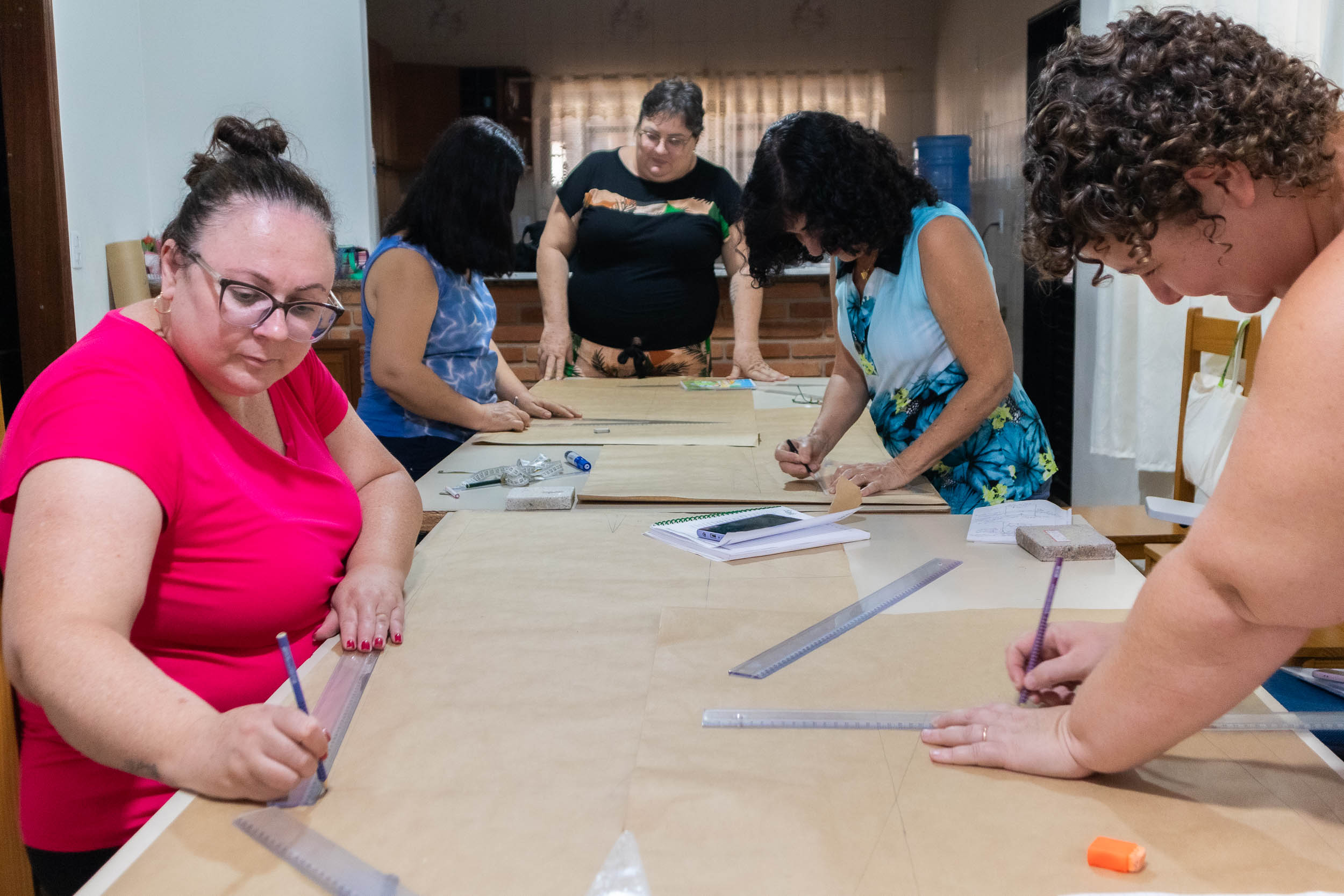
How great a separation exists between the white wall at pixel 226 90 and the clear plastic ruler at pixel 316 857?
375 centimetres

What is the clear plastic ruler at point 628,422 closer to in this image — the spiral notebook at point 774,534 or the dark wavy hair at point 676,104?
the spiral notebook at point 774,534

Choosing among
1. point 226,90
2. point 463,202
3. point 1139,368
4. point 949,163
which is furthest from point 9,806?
point 949,163

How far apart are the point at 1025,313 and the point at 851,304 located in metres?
3.68

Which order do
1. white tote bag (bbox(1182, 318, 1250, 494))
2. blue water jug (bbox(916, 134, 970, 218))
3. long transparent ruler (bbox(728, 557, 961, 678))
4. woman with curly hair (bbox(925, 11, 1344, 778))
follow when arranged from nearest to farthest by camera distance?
woman with curly hair (bbox(925, 11, 1344, 778))
long transparent ruler (bbox(728, 557, 961, 678))
white tote bag (bbox(1182, 318, 1250, 494))
blue water jug (bbox(916, 134, 970, 218))

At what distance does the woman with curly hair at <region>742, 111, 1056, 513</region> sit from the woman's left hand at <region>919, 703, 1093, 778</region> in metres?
0.92

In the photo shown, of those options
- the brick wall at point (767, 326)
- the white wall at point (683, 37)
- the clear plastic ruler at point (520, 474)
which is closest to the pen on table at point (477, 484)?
the clear plastic ruler at point (520, 474)

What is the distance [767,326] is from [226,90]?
250cm

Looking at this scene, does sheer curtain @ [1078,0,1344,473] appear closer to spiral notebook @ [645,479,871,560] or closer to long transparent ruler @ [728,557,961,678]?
spiral notebook @ [645,479,871,560]

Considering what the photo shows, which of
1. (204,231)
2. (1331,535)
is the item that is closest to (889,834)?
(1331,535)

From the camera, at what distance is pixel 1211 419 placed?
9.34 feet

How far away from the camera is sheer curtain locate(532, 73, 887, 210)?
7.21 m

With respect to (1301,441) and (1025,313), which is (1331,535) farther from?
(1025,313)

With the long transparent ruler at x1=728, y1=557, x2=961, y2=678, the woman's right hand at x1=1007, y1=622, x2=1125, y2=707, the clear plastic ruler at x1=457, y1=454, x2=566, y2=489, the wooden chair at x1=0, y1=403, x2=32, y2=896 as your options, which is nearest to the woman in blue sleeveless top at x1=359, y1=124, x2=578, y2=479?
the clear plastic ruler at x1=457, y1=454, x2=566, y2=489

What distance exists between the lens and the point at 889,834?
2.73 ft
